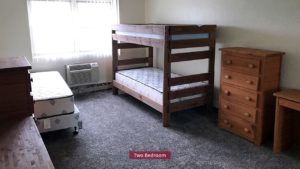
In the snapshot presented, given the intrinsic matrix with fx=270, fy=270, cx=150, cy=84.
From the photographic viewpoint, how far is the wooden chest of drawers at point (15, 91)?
5.92 feet

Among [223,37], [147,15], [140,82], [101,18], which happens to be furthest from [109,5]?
A: [223,37]

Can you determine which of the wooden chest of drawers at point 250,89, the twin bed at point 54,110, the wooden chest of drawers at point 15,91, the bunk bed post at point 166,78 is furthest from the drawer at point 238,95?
the wooden chest of drawers at point 15,91

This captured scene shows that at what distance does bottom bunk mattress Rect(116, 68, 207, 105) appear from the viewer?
11.0 ft

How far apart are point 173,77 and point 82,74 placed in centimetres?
186

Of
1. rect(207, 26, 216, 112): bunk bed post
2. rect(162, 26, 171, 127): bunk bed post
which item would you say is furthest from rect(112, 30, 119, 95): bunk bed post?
rect(207, 26, 216, 112): bunk bed post

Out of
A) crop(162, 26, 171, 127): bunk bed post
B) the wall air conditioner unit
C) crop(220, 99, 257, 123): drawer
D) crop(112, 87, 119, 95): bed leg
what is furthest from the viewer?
crop(112, 87, 119, 95): bed leg

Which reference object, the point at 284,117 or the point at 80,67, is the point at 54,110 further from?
the point at 284,117

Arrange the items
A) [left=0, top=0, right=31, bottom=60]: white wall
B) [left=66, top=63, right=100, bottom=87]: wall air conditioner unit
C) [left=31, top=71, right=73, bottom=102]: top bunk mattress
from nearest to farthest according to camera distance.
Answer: [left=31, top=71, right=73, bottom=102]: top bunk mattress
[left=0, top=0, right=31, bottom=60]: white wall
[left=66, top=63, right=100, bottom=87]: wall air conditioner unit

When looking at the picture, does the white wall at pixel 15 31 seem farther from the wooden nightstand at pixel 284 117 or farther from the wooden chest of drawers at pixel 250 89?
the wooden nightstand at pixel 284 117

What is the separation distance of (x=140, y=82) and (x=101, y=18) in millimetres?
1571

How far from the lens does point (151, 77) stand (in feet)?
12.8

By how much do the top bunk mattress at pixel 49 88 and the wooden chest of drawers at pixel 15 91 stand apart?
904 millimetres

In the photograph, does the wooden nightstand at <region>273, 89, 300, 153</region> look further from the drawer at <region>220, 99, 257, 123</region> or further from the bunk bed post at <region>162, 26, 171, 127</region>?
the bunk bed post at <region>162, 26, 171, 127</region>

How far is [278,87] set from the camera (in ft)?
9.16
